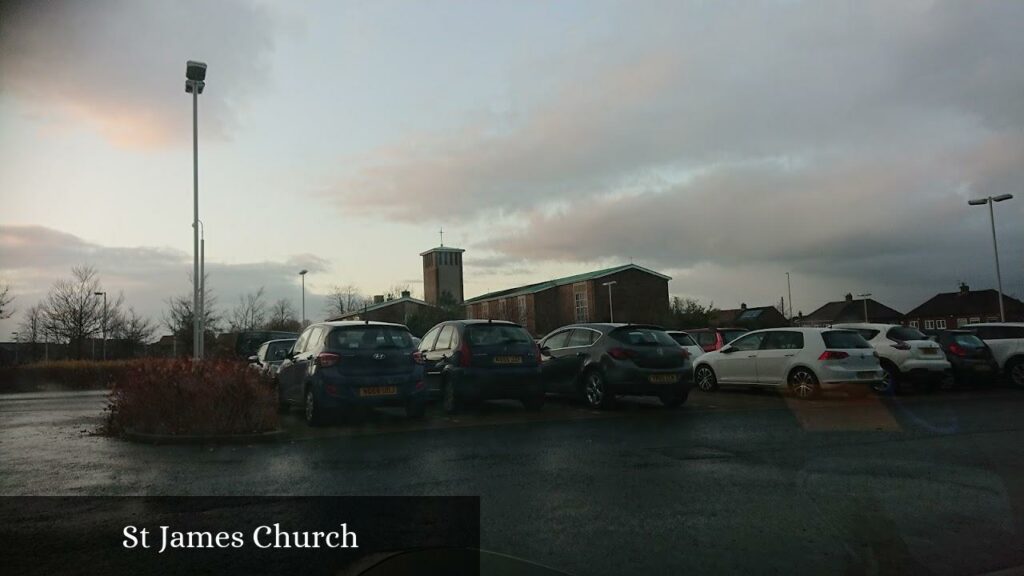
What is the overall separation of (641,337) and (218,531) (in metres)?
9.42

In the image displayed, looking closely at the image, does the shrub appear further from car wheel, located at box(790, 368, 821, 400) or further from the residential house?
the residential house

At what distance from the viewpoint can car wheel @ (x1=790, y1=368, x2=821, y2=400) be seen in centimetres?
1500

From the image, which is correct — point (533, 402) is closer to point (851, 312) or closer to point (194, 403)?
point (194, 403)

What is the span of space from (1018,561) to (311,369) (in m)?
9.31

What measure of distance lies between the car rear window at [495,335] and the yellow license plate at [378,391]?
1.99m

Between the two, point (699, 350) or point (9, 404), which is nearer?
point (9, 404)

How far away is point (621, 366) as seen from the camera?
42.7ft

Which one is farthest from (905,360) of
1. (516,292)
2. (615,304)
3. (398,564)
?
(516,292)

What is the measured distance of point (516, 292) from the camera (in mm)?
75562

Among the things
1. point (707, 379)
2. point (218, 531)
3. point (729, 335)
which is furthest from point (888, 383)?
point (218, 531)

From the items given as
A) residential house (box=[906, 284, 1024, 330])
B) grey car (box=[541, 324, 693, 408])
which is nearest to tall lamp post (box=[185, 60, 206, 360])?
grey car (box=[541, 324, 693, 408])

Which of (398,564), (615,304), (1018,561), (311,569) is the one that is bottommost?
(1018,561)

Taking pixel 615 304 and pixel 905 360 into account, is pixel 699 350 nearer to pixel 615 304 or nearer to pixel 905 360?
pixel 905 360

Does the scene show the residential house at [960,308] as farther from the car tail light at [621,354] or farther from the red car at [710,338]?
the car tail light at [621,354]
